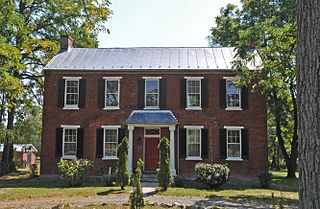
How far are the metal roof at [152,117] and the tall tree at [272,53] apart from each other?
194 inches

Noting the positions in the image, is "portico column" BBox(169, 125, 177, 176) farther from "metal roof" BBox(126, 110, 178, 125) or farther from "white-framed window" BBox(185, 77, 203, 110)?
"white-framed window" BBox(185, 77, 203, 110)

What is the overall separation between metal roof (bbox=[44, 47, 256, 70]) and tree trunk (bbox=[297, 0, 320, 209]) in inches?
768

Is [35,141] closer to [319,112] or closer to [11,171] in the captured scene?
[11,171]

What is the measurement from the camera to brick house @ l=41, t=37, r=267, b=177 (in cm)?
2255

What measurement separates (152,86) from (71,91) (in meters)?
5.48

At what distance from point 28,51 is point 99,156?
11378 millimetres

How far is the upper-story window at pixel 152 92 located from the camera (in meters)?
23.5

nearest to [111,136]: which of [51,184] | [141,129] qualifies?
[141,129]

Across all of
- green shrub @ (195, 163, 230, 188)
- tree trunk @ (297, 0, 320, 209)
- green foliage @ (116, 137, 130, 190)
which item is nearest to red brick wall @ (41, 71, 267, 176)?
green shrub @ (195, 163, 230, 188)

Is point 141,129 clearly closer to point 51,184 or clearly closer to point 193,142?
point 193,142

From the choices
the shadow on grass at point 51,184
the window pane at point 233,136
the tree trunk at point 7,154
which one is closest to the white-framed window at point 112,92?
the shadow on grass at point 51,184

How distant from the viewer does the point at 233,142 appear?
22.8 metres

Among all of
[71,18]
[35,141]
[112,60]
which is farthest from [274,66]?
[35,141]

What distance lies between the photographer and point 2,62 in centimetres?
1822
